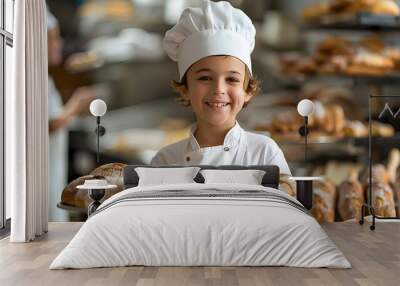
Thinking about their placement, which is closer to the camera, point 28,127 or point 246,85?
point 28,127

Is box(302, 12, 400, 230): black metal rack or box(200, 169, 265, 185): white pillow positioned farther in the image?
box(302, 12, 400, 230): black metal rack

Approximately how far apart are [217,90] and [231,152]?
644mm

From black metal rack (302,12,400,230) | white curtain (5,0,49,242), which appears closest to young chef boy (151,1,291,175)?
black metal rack (302,12,400,230)

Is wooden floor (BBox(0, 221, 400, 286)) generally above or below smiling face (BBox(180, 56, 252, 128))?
below

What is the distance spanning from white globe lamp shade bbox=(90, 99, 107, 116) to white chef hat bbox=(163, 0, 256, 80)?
0.85m

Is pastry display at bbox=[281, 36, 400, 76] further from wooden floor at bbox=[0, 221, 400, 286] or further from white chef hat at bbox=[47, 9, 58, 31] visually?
wooden floor at bbox=[0, 221, 400, 286]

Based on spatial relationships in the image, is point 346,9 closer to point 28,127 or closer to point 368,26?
point 368,26

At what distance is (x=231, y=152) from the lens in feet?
22.9

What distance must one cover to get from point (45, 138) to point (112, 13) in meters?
1.67

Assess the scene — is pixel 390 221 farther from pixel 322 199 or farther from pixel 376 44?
pixel 376 44

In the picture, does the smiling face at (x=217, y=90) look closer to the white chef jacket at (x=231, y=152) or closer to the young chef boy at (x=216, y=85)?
the young chef boy at (x=216, y=85)

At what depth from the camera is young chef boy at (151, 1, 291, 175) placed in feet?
22.5

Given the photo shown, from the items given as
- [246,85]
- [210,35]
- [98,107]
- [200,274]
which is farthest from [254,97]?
[200,274]

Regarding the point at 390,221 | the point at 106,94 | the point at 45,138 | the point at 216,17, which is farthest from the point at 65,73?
the point at 390,221
